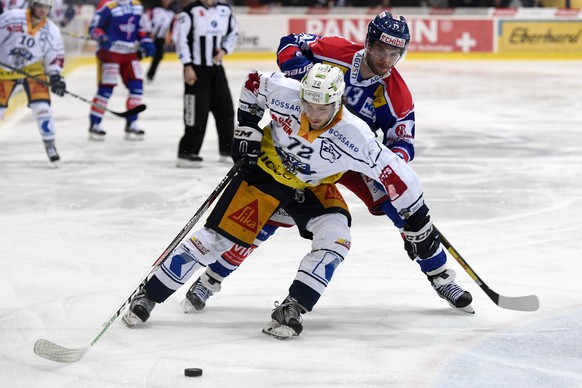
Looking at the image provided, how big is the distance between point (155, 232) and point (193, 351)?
6.37 feet

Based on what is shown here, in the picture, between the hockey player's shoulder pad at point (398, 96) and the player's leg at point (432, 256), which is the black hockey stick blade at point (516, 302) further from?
the hockey player's shoulder pad at point (398, 96)

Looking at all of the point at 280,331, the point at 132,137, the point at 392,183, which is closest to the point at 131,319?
the point at 280,331

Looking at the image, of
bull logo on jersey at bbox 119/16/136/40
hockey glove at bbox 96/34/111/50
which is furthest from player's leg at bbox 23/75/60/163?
bull logo on jersey at bbox 119/16/136/40

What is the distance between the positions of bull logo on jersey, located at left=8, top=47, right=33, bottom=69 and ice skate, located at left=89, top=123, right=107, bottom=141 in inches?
57.1

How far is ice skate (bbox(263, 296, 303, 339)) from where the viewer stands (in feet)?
11.5

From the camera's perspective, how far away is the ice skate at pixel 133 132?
338 inches

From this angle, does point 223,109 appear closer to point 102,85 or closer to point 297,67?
point 102,85

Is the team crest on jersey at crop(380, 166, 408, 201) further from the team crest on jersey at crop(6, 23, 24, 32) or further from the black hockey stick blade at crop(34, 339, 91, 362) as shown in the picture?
the team crest on jersey at crop(6, 23, 24, 32)

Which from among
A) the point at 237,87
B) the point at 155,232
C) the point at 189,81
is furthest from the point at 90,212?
the point at 237,87

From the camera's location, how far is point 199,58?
24.3ft

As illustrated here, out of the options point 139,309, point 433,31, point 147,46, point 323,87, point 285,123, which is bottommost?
point 433,31

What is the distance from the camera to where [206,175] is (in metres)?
6.97

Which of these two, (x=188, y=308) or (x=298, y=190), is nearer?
(x=298, y=190)

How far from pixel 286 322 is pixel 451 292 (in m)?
0.69
